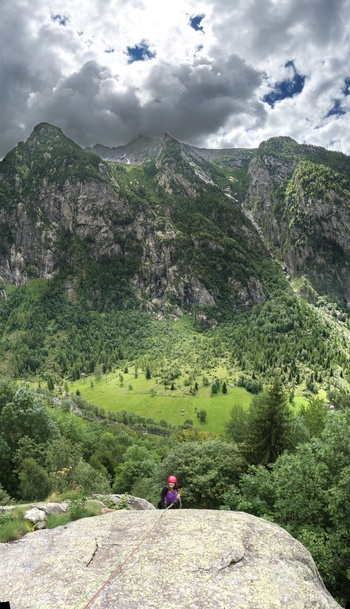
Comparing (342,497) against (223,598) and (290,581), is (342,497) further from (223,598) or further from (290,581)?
(223,598)

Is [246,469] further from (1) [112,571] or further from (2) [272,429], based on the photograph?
(1) [112,571]

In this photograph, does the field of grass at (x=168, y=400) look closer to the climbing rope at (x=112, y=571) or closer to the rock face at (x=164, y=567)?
the rock face at (x=164, y=567)

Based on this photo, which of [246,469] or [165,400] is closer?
[246,469]

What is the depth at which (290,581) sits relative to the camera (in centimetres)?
935

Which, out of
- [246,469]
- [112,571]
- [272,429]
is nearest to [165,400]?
[272,429]

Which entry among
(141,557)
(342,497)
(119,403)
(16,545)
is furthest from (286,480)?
(119,403)

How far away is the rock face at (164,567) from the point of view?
8.17m

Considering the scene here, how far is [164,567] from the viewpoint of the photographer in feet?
30.6

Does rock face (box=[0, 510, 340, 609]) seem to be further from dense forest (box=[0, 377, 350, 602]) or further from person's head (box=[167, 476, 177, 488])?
dense forest (box=[0, 377, 350, 602])

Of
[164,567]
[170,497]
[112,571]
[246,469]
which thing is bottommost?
[246,469]

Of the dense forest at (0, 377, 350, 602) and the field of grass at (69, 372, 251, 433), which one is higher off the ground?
the dense forest at (0, 377, 350, 602)

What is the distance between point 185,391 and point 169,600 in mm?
178564

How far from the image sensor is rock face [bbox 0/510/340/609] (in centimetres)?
817

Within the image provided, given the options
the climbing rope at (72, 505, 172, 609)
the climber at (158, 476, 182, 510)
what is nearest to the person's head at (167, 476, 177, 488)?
the climber at (158, 476, 182, 510)
